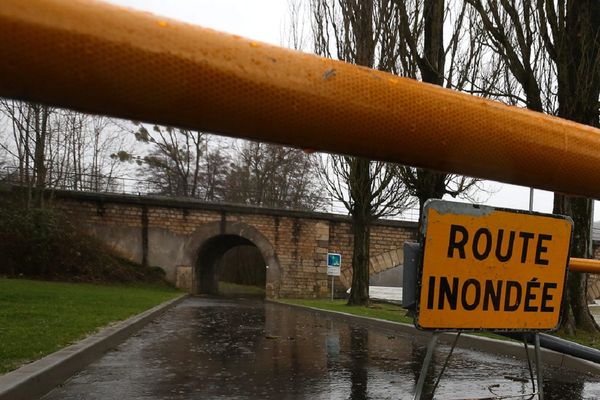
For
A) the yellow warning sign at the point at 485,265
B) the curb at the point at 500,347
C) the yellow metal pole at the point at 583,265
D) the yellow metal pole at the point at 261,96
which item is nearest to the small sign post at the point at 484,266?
the yellow warning sign at the point at 485,265

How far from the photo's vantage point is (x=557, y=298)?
9.33 feet

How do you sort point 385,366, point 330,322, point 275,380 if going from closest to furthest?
1. point 275,380
2. point 385,366
3. point 330,322

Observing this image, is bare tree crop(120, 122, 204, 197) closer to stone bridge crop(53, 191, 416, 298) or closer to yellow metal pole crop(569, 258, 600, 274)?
stone bridge crop(53, 191, 416, 298)

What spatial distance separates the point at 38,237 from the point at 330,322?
51.5 feet

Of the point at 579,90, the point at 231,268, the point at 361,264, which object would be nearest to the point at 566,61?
the point at 579,90

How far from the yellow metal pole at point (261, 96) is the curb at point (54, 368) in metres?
3.46

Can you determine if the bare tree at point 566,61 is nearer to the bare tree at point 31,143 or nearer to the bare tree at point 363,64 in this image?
the bare tree at point 363,64

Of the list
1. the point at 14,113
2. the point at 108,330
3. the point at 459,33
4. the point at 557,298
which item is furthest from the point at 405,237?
the point at 557,298

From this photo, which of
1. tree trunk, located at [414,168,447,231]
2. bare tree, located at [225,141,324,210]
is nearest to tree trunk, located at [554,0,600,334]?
tree trunk, located at [414,168,447,231]

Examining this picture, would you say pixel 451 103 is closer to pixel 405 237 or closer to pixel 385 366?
pixel 385 366

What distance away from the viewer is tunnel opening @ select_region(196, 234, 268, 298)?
105 ft

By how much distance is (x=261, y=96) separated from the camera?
134cm

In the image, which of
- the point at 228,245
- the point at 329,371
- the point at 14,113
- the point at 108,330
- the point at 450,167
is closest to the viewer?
the point at 450,167

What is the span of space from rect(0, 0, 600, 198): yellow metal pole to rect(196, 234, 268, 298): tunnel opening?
94.4 feet
